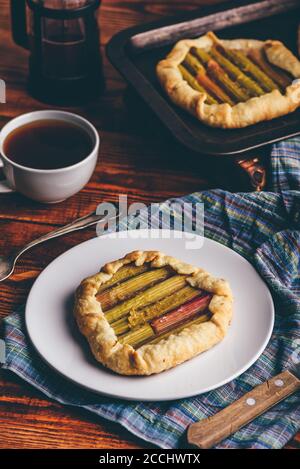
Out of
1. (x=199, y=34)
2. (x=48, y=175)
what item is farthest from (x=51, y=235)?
(x=199, y=34)

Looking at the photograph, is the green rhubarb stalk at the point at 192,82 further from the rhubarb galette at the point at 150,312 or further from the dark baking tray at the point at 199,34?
the rhubarb galette at the point at 150,312

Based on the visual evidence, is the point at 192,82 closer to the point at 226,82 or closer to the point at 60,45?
the point at 226,82

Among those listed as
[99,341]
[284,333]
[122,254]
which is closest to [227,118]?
[122,254]

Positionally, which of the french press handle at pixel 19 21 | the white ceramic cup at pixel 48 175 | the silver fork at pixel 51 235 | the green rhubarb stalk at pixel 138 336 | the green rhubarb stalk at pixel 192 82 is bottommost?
the silver fork at pixel 51 235

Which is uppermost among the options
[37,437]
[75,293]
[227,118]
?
[227,118]

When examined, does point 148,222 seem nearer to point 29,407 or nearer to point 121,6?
point 29,407

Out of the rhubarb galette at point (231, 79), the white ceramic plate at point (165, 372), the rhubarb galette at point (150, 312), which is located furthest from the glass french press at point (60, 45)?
the rhubarb galette at point (150, 312)
